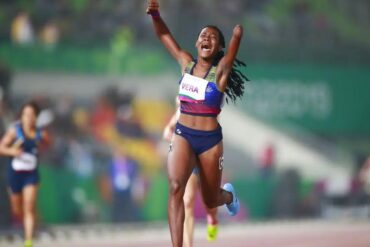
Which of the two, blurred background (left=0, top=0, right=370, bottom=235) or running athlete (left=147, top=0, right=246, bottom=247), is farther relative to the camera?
blurred background (left=0, top=0, right=370, bottom=235)

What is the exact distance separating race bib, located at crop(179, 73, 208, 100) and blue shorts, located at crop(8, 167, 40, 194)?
552 cm

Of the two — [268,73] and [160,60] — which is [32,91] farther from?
[268,73]

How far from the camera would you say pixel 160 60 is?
1057 inches

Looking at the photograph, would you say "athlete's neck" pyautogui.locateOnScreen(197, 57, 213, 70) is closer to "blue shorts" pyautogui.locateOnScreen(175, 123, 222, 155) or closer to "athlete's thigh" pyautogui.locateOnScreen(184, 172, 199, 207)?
"blue shorts" pyautogui.locateOnScreen(175, 123, 222, 155)

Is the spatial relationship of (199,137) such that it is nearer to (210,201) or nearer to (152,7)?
(210,201)

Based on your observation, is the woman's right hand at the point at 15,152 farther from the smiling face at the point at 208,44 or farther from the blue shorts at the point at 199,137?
the smiling face at the point at 208,44

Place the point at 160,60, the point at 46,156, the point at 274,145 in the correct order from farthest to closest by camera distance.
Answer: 1. the point at 274,145
2. the point at 160,60
3. the point at 46,156

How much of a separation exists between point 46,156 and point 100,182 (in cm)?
168

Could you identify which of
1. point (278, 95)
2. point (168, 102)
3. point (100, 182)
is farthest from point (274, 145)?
point (100, 182)

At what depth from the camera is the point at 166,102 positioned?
88.3ft

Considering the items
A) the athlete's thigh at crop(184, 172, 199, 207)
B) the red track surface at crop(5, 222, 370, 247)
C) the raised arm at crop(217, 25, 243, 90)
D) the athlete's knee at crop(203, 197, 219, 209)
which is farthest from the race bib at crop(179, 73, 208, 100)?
the red track surface at crop(5, 222, 370, 247)

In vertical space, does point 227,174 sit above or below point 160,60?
below

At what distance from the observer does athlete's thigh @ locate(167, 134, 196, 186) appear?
1056 centimetres

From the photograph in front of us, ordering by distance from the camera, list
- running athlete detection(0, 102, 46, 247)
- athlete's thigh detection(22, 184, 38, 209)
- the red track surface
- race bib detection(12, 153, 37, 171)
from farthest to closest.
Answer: the red track surface
race bib detection(12, 153, 37, 171)
running athlete detection(0, 102, 46, 247)
athlete's thigh detection(22, 184, 38, 209)
